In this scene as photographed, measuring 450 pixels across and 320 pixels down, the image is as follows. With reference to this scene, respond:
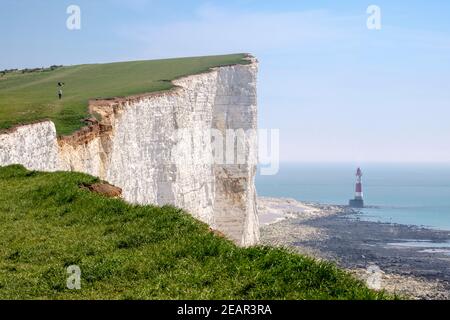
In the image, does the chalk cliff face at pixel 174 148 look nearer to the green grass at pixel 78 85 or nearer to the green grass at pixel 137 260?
A: the green grass at pixel 78 85

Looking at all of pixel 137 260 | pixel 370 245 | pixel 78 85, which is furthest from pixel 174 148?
pixel 370 245

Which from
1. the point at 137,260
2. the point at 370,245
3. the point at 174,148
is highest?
the point at 174,148

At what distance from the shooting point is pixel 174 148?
37750 millimetres

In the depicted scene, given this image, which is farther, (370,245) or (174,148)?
(370,245)

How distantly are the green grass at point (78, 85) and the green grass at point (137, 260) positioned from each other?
42.7ft

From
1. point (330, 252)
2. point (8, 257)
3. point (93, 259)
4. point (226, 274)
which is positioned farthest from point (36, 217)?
point (330, 252)

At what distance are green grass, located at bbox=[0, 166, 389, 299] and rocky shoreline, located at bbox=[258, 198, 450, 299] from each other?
19221 mm

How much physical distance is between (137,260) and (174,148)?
2845 centimetres

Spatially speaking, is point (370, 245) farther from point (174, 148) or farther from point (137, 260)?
point (137, 260)

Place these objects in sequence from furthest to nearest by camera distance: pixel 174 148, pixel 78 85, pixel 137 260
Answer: pixel 78 85, pixel 174 148, pixel 137 260

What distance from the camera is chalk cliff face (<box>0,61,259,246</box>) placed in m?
25.4

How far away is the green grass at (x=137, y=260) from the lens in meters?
7.86

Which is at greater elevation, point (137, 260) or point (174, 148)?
point (174, 148)

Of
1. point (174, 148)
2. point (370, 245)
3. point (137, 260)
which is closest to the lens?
point (137, 260)
